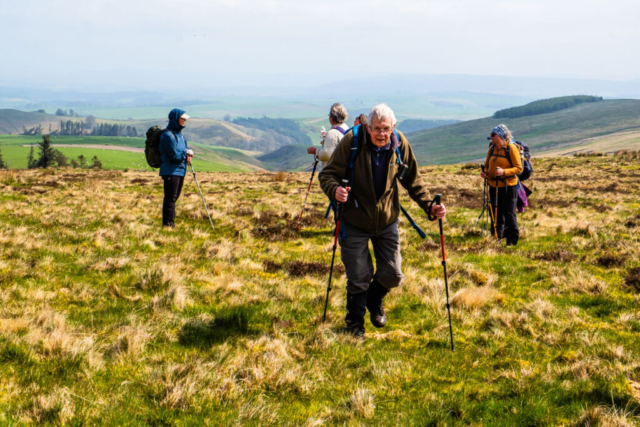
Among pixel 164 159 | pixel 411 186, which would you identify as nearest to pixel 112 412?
pixel 411 186

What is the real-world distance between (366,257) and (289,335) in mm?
1526

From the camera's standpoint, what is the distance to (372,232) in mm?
5727

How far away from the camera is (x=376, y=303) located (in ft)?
20.3

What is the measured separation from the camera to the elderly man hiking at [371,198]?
17.8ft

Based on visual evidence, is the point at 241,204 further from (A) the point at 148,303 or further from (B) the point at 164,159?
(A) the point at 148,303

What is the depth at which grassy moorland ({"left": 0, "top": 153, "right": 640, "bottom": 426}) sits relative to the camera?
155 inches

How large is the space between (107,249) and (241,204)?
906 cm

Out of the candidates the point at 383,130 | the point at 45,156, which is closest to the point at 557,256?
the point at 383,130

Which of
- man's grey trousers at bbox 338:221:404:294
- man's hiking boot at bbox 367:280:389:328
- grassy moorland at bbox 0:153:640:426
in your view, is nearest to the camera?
grassy moorland at bbox 0:153:640:426

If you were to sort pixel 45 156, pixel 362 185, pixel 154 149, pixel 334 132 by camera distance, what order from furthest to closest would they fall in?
pixel 45 156 < pixel 154 149 < pixel 334 132 < pixel 362 185

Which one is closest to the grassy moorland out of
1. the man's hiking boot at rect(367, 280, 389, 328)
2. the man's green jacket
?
the man's hiking boot at rect(367, 280, 389, 328)

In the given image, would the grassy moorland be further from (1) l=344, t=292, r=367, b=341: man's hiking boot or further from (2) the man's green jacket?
(2) the man's green jacket

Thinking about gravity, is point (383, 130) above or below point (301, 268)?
above

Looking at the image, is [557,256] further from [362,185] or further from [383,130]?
[383,130]
